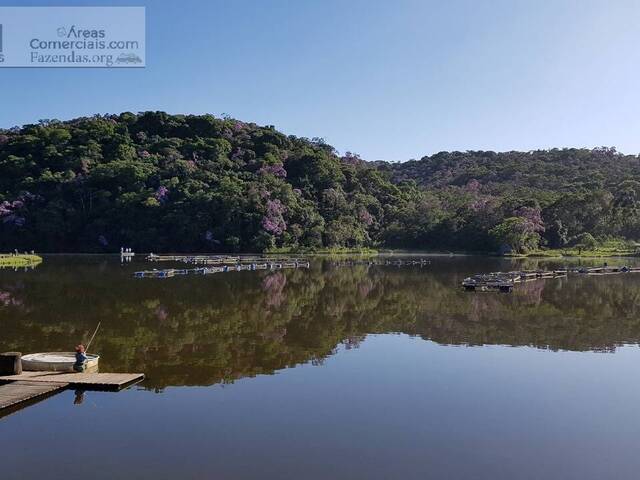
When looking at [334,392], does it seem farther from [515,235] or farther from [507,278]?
[515,235]

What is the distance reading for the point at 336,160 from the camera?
4220 inches

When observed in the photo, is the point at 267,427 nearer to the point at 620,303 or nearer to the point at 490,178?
the point at 620,303

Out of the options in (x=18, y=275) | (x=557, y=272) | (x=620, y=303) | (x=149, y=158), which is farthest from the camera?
(x=149, y=158)

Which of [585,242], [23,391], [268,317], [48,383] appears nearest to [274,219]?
[585,242]

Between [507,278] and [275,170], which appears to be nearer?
[507,278]

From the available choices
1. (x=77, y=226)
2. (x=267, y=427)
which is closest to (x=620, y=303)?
(x=267, y=427)

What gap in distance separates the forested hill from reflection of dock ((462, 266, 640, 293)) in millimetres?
24630

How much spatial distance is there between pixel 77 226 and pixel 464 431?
75.7 metres

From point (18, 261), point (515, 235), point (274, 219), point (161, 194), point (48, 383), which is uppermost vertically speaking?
point (161, 194)

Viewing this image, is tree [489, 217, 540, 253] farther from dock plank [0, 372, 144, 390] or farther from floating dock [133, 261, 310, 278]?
dock plank [0, 372, 144, 390]

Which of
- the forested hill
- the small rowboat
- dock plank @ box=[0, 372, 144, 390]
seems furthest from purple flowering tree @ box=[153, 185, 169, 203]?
dock plank @ box=[0, 372, 144, 390]

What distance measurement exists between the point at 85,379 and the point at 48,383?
77cm

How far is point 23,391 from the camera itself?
514 inches

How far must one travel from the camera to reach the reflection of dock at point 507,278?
35844mm
